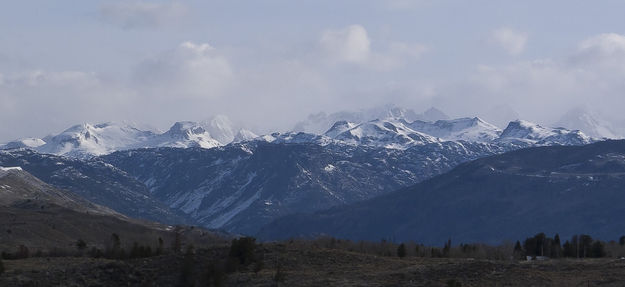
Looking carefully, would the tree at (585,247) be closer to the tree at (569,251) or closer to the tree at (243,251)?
the tree at (569,251)

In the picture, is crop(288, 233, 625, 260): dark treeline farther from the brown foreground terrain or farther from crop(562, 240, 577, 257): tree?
the brown foreground terrain

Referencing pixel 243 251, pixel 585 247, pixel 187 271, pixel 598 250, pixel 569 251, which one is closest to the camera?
pixel 187 271

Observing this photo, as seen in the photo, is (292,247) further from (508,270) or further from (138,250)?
(508,270)

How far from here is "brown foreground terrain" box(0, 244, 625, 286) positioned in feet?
327

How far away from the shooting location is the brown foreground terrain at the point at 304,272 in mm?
99625

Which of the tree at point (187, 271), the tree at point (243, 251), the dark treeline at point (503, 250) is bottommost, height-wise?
the tree at point (187, 271)

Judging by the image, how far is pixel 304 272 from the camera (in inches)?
4173

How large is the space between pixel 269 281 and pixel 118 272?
16300 millimetres

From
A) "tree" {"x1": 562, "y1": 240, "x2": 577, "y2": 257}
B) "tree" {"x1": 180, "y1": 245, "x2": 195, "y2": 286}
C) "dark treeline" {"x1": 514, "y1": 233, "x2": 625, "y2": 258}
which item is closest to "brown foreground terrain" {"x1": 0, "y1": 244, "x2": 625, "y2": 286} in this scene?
"tree" {"x1": 180, "y1": 245, "x2": 195, "y2": 286}

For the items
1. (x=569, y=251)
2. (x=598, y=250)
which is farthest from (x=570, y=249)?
(x=598, y=250)

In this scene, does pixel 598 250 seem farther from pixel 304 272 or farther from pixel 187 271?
pixel 187 271

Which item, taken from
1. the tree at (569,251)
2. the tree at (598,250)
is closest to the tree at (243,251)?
the tree at (598,250)

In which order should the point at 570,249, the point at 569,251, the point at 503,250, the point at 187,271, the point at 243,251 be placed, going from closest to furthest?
the point at 187,271 → the point at 243,251 → the point at 569,251 → the point at 570,249 → the point at 503,250

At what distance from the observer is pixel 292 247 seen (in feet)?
398
